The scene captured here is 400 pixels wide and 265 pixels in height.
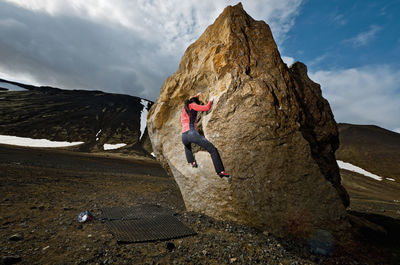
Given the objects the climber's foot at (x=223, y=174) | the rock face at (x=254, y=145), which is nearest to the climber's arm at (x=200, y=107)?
the rock face at (x=254, y=145)

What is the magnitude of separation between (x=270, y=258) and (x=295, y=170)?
222 centimetres

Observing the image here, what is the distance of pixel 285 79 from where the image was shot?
6.39m

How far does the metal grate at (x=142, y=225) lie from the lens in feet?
15.3

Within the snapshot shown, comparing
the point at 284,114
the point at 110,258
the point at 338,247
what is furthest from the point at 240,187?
the point at 110,258

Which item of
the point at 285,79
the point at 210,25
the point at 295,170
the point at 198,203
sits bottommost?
the point at 198,203

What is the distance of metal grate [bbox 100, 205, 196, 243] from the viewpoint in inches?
184

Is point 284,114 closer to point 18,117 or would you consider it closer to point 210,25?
point 210,25

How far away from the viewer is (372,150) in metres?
42.8

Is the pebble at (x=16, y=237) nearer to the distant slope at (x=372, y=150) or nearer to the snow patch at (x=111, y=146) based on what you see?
the snow patch at (x=111, y=146)

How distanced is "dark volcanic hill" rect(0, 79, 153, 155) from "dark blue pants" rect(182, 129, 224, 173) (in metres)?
38.2

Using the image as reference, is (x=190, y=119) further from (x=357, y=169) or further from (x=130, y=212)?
(x=357, y=169)

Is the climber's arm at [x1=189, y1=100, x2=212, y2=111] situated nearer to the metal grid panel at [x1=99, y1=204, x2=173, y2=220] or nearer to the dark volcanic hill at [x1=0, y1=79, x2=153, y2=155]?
the metal grid panel at [x1=99, y1=204, x2=173, y2=220]

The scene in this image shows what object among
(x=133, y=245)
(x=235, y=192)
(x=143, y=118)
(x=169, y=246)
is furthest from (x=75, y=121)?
(x=169, y=246)

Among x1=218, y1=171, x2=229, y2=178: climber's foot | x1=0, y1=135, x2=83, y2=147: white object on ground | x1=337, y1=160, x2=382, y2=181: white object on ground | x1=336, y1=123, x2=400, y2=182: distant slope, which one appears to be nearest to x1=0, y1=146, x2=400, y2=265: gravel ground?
x1=218, y1=171, x2=229, y2=178: climber's foot
